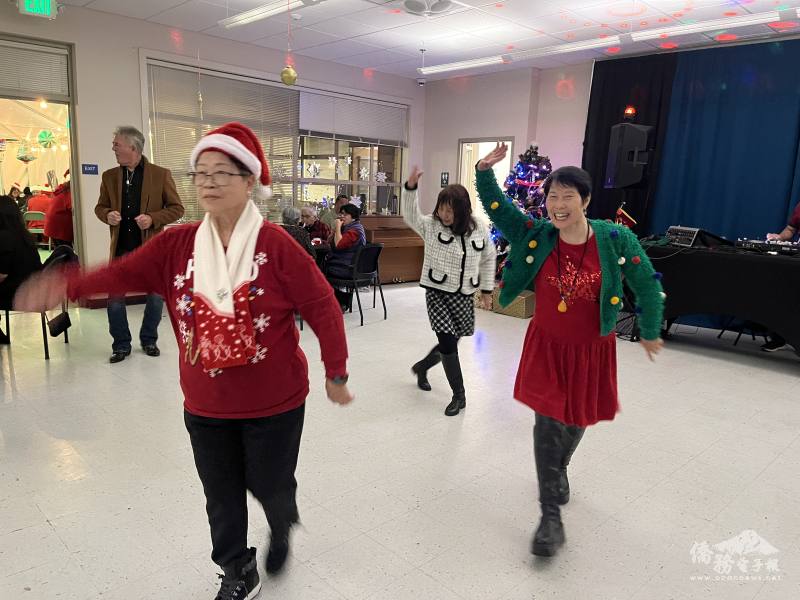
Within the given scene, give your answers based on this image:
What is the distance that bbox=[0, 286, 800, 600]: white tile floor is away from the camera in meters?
1.89

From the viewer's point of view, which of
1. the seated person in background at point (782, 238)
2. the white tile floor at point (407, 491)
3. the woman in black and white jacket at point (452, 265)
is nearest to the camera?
the white tile floor at point (407, 491)

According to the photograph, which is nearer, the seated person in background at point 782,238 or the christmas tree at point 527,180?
the seated person in background at point 782,238

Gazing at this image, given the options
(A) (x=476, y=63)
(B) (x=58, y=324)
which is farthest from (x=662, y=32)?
(B) (x=58, y=324)

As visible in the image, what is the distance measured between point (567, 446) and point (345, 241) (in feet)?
11.9

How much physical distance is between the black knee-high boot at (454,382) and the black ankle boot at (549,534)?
1262 mm

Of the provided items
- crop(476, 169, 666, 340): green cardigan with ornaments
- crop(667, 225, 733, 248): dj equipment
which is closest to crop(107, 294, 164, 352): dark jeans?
crop(476, 169, 666, 340): green cardigan with ornaments

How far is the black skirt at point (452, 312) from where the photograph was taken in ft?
10.6

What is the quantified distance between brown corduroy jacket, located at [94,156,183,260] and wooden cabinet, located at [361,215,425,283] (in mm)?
3743

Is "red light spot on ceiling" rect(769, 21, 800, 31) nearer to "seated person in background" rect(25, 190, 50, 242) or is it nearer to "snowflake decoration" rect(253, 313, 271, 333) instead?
"snowflake decoration" rect(253, 313, 271, 333)

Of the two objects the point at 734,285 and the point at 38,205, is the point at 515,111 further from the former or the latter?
the point at 38,205

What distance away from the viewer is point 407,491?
2451mm

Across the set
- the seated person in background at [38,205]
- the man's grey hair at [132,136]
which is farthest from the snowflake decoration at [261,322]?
the seated person in background at [38,205]

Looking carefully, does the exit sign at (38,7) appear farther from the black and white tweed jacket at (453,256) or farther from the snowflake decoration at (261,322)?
the snowflake decoration at (261,322)

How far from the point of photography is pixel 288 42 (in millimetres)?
6699
